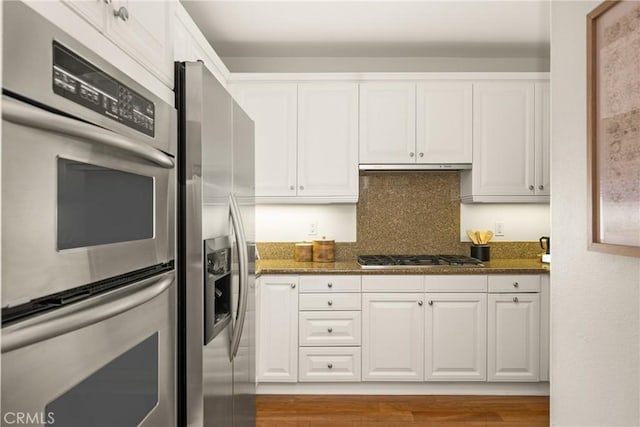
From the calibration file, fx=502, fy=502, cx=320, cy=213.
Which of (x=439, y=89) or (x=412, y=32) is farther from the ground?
(x=412, y=32)

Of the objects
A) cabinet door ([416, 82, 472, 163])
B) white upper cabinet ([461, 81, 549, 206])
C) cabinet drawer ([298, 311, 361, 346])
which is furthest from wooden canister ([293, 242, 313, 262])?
white upper cabinet ([461, 81, 549, 206])

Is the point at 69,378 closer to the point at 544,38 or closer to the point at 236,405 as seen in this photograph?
the point at 236,405

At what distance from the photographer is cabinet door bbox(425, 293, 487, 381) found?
133 inches

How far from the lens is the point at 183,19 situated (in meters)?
Result: 2.11

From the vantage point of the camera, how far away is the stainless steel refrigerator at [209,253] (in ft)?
4.94

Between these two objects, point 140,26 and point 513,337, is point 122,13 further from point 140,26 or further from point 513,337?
point 513,337

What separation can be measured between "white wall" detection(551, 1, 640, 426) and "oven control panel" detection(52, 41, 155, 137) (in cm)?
116

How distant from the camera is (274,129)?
3.65 metres

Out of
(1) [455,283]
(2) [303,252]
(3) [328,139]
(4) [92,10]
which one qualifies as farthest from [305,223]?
(4) [92,10]

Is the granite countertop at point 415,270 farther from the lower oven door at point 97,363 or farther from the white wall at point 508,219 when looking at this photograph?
the lower oven door at point 97,363

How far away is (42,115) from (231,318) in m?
1.18

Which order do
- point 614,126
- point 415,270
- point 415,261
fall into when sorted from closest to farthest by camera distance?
point 614,126 → point 415,270 → point 415,261

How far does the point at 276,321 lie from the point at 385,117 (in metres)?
1.64

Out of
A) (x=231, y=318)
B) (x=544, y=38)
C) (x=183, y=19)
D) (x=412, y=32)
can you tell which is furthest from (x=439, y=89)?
(x=231, y=318)
